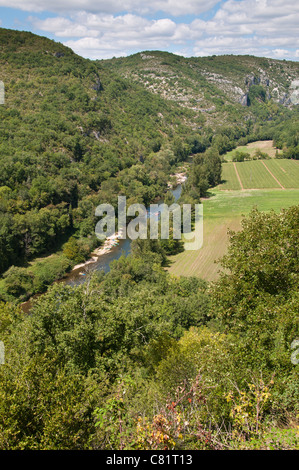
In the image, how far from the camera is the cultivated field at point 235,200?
141 feet

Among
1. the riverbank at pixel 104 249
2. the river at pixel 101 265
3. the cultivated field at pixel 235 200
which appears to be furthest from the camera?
the riverbank at pixel 104 249

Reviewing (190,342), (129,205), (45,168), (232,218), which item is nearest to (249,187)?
(232,218)

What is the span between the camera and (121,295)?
30.5 meters

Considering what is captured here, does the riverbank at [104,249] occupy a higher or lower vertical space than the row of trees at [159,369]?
lower

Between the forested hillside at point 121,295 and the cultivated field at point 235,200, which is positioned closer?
the forested hillside at point 121,295

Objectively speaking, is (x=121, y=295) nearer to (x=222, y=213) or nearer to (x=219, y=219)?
(x=219, y=219)

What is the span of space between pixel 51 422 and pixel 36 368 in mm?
2032

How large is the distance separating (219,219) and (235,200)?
1284cm

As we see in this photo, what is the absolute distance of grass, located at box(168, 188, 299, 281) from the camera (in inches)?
1636

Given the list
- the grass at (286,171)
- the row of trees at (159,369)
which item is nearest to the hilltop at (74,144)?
the grass at (286,171)

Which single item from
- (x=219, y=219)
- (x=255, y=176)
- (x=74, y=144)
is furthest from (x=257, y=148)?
(x=74, y=144)

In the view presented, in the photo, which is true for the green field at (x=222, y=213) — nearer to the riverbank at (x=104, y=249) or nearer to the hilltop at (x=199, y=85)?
the riverbank at (x=104, y=249)

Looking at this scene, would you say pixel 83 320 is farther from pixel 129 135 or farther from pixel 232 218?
pixel 129 135

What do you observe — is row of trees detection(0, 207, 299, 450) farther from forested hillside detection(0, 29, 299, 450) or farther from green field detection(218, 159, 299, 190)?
green field detection(218, 159, 299, 190)
